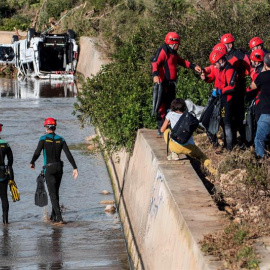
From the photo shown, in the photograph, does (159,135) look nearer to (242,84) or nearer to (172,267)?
(242,84)

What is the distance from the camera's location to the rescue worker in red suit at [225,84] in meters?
11.5

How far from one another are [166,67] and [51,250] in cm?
358

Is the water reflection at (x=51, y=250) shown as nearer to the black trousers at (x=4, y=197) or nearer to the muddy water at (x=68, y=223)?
the muddy water at (x=68, y=223)

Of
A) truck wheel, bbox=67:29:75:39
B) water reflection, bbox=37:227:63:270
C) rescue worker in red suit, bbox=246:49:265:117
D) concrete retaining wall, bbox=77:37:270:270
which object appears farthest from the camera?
truck wheel, bbox=67:29:75:39

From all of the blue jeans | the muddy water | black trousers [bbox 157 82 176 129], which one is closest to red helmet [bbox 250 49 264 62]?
the blue jeans

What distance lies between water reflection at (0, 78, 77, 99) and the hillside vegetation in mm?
2805

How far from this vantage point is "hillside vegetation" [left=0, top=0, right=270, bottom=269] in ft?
25.0

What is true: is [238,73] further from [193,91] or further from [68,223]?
[68,223]

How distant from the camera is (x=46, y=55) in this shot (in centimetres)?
3603

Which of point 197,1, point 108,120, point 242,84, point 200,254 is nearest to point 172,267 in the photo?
point 200,254

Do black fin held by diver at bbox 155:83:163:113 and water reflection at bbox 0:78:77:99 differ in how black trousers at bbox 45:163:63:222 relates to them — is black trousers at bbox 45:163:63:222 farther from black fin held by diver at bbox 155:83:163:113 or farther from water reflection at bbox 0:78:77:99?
water reflection at bbox 0:78:77:99

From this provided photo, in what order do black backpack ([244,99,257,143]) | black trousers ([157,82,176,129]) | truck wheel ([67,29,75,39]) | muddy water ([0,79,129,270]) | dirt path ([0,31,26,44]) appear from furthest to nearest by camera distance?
dirt path ([0,31,26,44])
truck wheel ([67,29,75,39])
black trousers ([157,82,176,129])
black backpack ([244,99,257,143])
muddy water ([0,79,129,270])

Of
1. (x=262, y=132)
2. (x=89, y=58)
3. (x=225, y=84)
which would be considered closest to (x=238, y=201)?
(x=262, y=132)

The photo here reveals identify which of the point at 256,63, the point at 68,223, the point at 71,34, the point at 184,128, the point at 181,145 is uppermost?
the point at 256,63
